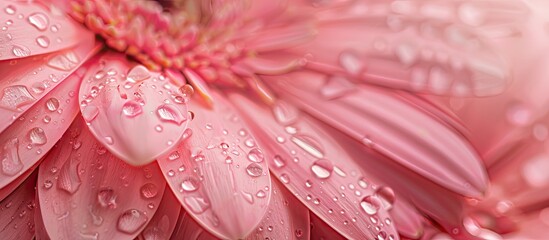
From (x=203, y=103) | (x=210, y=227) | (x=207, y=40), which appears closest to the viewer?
(x=210, y=227)

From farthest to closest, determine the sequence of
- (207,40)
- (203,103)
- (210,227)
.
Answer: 1. (207,40)
2. (203,103)
3. (210,227)

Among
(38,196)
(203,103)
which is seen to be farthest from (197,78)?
(38,196)

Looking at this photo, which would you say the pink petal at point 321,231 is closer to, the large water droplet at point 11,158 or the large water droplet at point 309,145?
the large water droplet at point 309,145

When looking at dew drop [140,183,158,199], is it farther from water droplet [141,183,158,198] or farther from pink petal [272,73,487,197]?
pink petal [272,73,487,197]

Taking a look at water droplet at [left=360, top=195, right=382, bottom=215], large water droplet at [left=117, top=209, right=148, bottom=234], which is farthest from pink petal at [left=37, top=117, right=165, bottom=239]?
water droplet at [left=360, top=195, right=382, bottom=215]

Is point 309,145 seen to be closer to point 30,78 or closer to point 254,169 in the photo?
point 254,169

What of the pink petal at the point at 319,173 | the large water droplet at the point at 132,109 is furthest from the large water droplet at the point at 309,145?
the large water droplet at the point at 132,109

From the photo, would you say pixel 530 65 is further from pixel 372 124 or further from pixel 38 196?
pixel 38 196

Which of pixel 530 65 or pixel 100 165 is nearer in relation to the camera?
pixel 100 165
